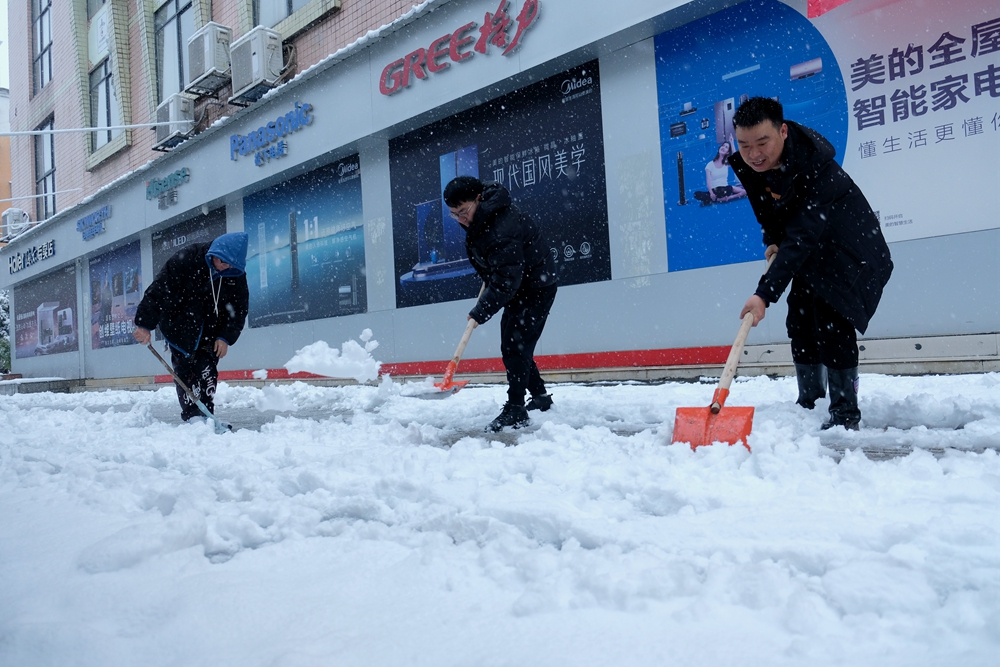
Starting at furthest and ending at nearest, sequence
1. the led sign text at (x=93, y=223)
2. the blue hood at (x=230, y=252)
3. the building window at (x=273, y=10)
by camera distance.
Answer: the led sign text at (x=93, y=223) → the building window at (x=273, y=10) → the blue hood at (x=230, y=252)

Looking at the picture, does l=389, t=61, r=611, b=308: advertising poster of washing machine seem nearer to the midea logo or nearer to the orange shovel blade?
the midea logo

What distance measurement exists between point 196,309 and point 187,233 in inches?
412

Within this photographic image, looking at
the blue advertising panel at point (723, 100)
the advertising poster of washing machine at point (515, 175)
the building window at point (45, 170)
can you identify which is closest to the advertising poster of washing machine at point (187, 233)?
the advertising poster of washing machine at point (515, 175)

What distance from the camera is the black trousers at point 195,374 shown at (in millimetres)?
5496

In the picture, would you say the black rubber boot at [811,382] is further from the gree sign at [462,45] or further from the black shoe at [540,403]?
the gree sign at [462,45]

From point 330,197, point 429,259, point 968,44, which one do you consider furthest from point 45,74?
point 968,44

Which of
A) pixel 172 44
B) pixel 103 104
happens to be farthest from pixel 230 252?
pixel 103 104

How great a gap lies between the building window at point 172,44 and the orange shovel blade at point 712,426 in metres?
14.6

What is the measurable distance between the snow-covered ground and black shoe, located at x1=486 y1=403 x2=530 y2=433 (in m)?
0.91

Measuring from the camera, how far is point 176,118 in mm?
13930

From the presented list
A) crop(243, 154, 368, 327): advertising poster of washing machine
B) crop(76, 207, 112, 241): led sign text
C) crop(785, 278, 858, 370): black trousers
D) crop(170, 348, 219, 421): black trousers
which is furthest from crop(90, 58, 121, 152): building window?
crop(785, 278, 858, 370): black trousers

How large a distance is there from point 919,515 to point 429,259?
817 cm

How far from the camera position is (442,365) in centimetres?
944

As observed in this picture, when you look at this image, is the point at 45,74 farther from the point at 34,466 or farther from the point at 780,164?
the point at 780,164
